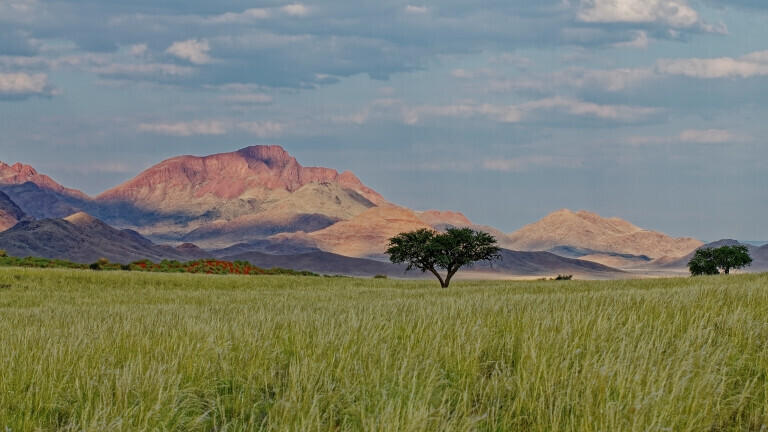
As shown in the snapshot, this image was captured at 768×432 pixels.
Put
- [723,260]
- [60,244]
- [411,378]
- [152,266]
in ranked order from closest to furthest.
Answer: [411,378], [152,266], [723,260], [60,244]

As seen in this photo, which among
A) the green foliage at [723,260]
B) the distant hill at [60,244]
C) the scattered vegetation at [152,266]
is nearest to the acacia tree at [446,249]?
the scattered vegetation at [152,266]

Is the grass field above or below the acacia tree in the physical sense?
below

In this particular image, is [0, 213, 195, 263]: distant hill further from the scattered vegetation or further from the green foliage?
the green foliage

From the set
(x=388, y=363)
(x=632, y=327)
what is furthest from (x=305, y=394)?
(x=632, y=327)

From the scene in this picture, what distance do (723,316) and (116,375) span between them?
26.1 ft

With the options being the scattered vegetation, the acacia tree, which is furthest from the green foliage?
the scattered vegetation

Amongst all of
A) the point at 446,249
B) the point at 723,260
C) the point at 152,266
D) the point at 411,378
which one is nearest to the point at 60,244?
the point at 152,266

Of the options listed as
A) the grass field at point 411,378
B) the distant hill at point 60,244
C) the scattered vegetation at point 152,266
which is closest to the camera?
the grass field at point 411,378

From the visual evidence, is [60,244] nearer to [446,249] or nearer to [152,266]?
[152,266]

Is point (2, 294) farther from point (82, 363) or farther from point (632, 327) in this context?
point (632, 327)

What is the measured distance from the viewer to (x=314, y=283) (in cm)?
4947

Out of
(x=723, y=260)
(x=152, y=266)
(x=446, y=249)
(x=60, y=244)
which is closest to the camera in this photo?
(x=446, y=249)

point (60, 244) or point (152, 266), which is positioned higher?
point (60, 244)

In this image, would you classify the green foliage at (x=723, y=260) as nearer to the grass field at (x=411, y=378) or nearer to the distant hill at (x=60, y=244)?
the grass field at (x=411, y=378)
